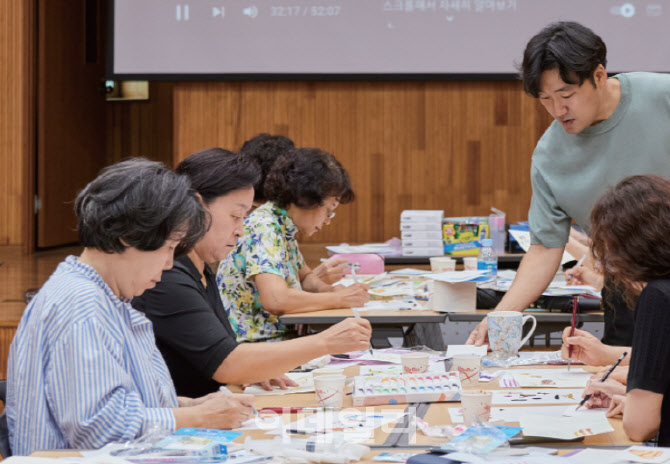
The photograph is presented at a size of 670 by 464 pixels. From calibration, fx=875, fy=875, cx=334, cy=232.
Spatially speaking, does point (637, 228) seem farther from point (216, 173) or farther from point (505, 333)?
point (216, 173)

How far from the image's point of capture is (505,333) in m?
2.39

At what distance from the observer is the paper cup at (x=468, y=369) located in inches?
82.5

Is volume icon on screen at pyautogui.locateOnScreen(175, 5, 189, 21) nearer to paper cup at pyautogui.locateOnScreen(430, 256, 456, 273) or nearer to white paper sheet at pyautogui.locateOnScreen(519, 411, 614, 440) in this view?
paper cup at pyautogui.locateOnScreen(430, 256, 456, 273)

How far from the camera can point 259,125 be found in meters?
6.82

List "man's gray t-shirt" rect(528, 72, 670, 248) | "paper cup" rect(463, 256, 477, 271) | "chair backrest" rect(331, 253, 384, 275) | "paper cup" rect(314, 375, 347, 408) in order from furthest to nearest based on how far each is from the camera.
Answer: "chair backrest" rect(331, 253, 384, 275) < "paper cup" rect(463, 256, 477, 271) < "man's gray t-shirt" rect(528, 72, 670, 248) < "paper cup" rect(314, 375, 347, 408)

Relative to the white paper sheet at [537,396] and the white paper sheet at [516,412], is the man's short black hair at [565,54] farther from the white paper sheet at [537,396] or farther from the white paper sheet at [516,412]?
the white paper sheet at [516,412]

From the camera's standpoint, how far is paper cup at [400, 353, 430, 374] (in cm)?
219

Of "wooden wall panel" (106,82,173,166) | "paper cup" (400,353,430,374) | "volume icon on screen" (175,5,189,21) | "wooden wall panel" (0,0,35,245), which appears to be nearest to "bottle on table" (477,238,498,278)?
"paper cup" (400,353,430,374)

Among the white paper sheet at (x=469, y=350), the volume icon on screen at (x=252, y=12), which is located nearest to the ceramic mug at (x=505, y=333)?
the white paper sheet at (x=469, y=350)

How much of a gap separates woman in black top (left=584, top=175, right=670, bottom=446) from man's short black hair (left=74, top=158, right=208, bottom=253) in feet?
2.79

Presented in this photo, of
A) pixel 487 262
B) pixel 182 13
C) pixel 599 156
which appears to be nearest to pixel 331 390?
pixel 599 156

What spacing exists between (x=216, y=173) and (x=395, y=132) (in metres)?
4.62

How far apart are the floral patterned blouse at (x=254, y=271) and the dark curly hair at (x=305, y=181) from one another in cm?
9

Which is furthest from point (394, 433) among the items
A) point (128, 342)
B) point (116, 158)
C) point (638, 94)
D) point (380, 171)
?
point (116, 158)
